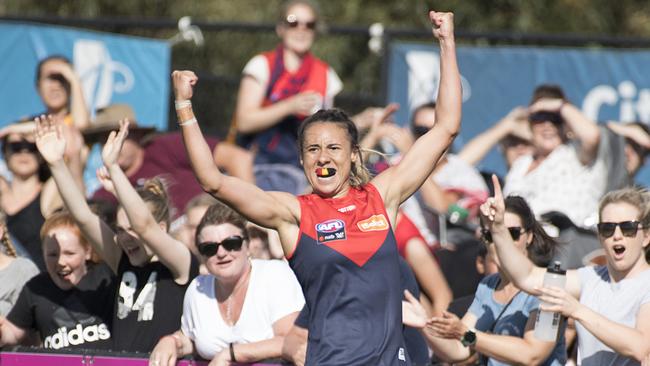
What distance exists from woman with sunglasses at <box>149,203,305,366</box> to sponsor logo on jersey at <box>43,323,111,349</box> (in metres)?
0.61

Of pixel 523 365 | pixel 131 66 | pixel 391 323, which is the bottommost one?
pixel 523 365

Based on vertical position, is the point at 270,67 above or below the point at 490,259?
above

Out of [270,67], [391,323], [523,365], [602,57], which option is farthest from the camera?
[602,57]

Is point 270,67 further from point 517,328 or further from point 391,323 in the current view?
point 391,323

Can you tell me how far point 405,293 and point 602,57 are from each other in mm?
4691

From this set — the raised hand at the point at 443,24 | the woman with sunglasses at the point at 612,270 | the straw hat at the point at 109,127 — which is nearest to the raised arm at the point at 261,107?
the straw hat at the point at 109,127

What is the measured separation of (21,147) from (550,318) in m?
3.85

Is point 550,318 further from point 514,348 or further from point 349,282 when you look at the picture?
point 349,282

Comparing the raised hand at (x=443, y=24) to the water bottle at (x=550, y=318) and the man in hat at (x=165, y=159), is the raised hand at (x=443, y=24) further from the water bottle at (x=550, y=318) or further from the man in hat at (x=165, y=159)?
the man in hat at (x=165, y=159)

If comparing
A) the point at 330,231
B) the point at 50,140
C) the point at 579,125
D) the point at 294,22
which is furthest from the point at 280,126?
the point at 330,231

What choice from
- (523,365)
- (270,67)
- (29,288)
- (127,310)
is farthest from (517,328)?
(270,67)

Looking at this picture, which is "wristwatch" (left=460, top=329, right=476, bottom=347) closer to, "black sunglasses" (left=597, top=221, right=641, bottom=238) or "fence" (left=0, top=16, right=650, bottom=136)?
"black sunglasses" (left=597, top=221, right=641, bottom=238)

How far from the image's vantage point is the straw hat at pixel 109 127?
813 centimetres

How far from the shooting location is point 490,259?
6.31 metres
